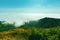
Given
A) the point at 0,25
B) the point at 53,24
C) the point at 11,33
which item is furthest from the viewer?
the point at 0,25

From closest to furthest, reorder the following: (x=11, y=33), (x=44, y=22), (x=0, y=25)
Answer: (x=11, y=33)
(x=44, y=22)
(x=0, y=25)

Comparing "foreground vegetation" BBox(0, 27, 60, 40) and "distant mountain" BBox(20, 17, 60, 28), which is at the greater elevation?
"distant mountain" BBox(20, 17, 60, 28)

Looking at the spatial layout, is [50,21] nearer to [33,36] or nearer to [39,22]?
[39,22]

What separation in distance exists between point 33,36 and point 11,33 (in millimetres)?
5288

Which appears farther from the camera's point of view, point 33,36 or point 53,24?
point 53,24

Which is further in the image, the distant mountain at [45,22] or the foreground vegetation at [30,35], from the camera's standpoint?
the distant mountain at [45,22]

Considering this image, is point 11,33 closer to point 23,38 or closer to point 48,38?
point 23,38

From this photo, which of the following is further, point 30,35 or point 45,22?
point 45,22

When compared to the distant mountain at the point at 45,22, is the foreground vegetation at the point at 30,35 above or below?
below

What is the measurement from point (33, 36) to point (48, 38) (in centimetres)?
270

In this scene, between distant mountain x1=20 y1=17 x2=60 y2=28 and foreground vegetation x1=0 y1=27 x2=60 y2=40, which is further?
distant mountain x1=20 y1=17 x2=60 y2=28

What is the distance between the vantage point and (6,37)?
38750 mm

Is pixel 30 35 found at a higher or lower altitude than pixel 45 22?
lower

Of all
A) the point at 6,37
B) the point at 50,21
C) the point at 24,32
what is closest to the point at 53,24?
the point at 50,21
